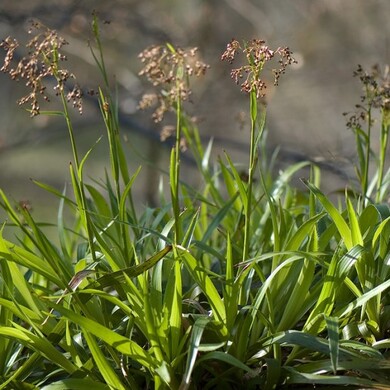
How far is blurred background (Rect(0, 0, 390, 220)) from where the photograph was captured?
642 cm

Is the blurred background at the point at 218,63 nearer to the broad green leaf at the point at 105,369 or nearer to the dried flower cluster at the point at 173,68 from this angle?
the dried flower cluster at the point at 173,68

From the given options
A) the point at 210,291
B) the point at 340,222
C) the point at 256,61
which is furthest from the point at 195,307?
the point at 256,61

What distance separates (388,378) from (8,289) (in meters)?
0.77

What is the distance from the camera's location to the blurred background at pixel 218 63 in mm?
6418

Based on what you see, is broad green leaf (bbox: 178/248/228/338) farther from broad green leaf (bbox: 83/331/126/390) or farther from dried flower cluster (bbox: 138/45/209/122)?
dried flower cluster (bbox: 138/45/209/122)

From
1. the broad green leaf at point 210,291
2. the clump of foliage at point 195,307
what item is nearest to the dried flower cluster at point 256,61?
the clump of foliage at point 195,307

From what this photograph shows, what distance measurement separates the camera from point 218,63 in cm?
666

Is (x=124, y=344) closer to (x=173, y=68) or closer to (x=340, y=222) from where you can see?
(x=340, y=222)

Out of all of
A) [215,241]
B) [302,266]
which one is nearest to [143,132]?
[215,241]

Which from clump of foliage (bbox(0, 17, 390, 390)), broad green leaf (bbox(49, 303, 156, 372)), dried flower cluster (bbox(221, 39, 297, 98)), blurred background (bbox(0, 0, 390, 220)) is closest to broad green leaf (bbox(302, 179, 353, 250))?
clump of foliage (bbox(0, 17, 390, 390))

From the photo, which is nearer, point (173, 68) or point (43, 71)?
point (43, 71)

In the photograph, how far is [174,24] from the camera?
647 centimetres

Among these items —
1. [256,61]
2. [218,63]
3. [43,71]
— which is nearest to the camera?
[256,61]

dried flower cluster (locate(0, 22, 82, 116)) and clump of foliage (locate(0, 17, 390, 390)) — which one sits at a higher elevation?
dried flower cluster (locate(0, 22, 82, 116))
